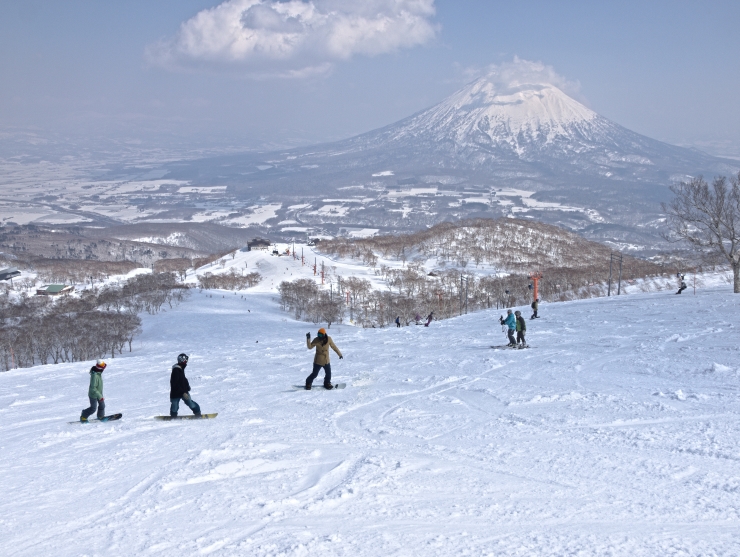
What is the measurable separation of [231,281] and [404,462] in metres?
92.2

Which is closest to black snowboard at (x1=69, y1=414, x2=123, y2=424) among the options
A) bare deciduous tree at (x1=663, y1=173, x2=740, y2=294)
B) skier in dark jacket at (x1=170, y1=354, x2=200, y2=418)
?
skier in dark jacket at (x1=170, y1=354, x2=200, y2=418)

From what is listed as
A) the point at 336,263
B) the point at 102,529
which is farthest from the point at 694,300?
the point at 336,263

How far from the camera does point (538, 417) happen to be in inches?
401

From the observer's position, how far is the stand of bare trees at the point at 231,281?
307 ft

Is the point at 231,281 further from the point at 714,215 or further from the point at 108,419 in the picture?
the point at 108,419

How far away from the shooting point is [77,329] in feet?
179

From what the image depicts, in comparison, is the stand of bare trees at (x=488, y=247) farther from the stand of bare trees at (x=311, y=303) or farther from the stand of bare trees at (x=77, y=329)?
the stand of bare trees at (x=77, y=329)

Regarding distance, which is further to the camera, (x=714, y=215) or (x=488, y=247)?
(x=488, y=247)

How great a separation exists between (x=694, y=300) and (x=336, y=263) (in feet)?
303

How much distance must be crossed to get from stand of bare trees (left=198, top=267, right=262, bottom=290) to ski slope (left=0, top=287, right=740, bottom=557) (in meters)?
78.4

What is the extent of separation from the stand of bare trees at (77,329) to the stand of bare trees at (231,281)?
51.1 feet

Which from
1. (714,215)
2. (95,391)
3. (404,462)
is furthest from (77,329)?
(404,462)

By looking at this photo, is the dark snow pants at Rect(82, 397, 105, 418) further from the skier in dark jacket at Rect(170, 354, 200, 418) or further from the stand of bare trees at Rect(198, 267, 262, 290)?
the stand of bare trees at Rect(198, 267, 262, 290)

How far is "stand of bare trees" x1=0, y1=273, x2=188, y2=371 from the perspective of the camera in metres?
50.2
